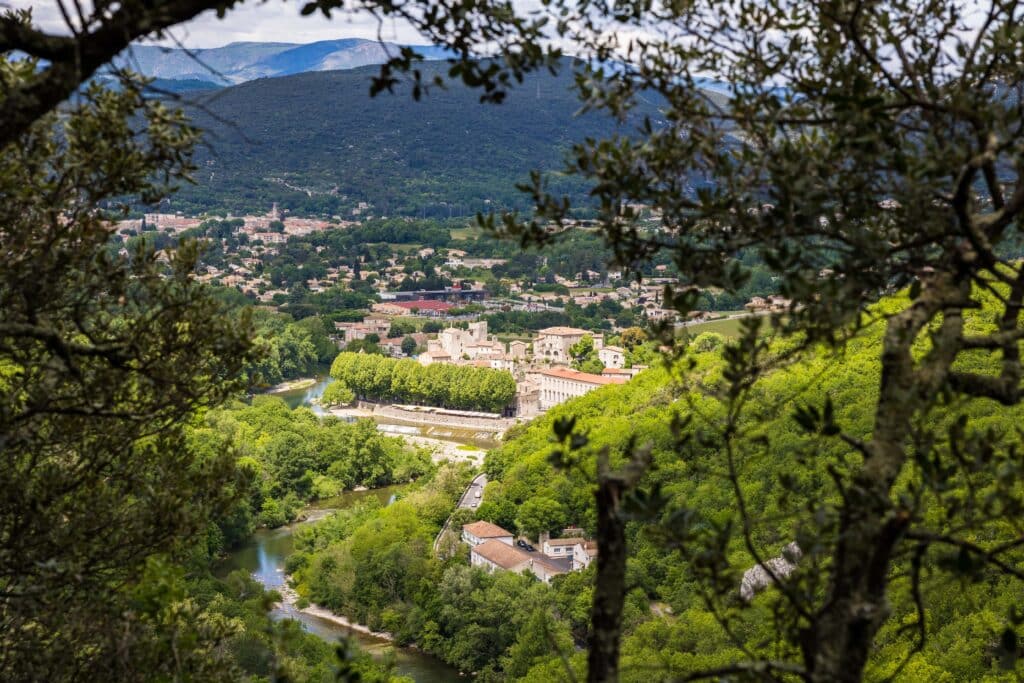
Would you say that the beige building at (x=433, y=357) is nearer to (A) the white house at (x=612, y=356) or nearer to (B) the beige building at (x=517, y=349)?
(B) the beige building at (x=517, y=349)

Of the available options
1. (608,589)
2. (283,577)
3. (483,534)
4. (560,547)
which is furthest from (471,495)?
(608,589)

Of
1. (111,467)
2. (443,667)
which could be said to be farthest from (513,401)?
(111,467)

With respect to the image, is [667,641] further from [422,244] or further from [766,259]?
[422,244]

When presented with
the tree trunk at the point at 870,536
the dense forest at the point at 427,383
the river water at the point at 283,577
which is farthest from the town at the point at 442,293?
the tree trunk at the point at 870,536

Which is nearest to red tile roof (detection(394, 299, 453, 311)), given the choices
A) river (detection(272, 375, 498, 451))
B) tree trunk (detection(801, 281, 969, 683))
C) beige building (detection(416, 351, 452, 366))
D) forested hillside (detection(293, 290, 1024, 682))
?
beige building (detection(416, 351, 452, 366))

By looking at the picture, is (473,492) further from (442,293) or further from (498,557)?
(442,293)

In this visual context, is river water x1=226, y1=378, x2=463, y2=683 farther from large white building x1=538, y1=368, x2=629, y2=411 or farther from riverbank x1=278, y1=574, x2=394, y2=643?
large white building x1=538, y1=368, x2=629, y2=411
